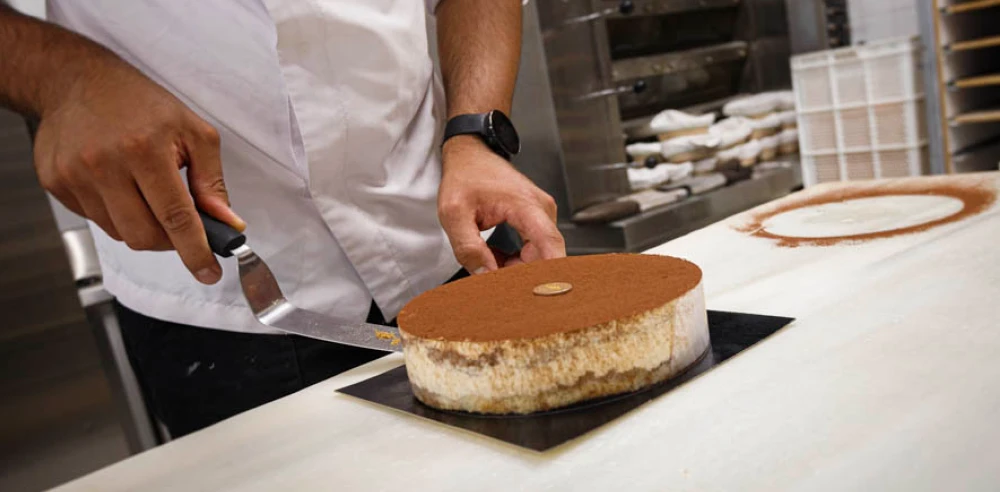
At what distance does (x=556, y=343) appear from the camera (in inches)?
30.1

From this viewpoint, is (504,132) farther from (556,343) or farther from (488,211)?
(556,343)

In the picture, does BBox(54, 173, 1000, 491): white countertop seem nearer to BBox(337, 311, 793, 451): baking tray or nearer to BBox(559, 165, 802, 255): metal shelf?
Result: BBox(337, 311, 793, 451): baking tray

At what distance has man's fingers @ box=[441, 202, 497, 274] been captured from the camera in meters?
1.14

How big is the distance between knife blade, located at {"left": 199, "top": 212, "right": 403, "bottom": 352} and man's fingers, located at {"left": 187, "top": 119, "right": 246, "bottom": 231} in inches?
0.8

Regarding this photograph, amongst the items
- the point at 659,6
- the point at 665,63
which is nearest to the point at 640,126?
the point at 665,63

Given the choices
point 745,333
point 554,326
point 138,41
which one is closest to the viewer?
point 554,326

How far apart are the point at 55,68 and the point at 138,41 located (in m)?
0.20

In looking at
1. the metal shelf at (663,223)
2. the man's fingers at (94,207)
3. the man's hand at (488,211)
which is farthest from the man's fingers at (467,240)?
the metal shelf at (663,223)

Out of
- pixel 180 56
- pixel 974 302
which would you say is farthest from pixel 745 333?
pixel 180 56

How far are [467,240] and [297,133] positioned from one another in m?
0.33

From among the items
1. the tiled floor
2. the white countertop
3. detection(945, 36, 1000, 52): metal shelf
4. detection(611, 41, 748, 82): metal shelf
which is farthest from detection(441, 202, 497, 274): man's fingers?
detection(945, 36, 1000, 52): metal shelf

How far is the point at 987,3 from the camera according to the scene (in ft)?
9.64

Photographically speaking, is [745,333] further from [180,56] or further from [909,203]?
[180,56]

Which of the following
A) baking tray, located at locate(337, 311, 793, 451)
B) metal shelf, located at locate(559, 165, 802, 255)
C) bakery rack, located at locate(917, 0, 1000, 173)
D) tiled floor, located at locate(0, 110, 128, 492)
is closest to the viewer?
baking tray, located at locate(337, 311, 793, 451)
